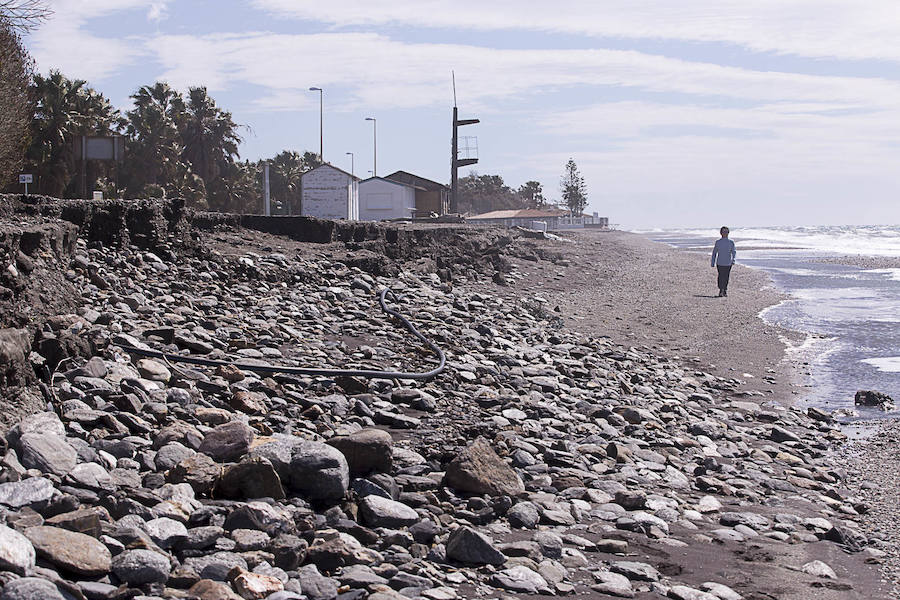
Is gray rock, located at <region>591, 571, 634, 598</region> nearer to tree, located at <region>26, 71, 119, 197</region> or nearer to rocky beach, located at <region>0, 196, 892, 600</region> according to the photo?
rocky beach, located at <region>0, 196, 892, 600</region>

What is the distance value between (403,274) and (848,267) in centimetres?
3763

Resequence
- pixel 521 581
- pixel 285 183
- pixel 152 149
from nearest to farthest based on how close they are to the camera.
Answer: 1. pixel 521 581
2. pixel 152 149
3. pixel 285 183

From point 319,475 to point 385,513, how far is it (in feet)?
1.48

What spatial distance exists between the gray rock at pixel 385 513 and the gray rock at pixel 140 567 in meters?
1.38

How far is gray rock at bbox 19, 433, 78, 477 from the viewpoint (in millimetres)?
4402

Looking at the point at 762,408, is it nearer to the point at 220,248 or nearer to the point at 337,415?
the point at 337,415

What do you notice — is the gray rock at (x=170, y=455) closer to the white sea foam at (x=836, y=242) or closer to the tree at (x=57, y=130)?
the tree at (x=57, y=130)

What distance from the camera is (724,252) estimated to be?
890 inches

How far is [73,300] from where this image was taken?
8602 millimetres

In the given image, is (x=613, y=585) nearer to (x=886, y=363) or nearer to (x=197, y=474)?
(x=197, y=474)

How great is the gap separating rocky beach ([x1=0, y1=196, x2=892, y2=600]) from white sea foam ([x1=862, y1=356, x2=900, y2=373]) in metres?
2.84

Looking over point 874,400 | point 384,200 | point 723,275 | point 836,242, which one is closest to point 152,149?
point 384,200

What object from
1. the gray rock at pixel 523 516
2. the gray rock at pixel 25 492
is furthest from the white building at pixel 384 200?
the gray rock at pixel 25 492

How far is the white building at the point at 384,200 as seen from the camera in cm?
5734
